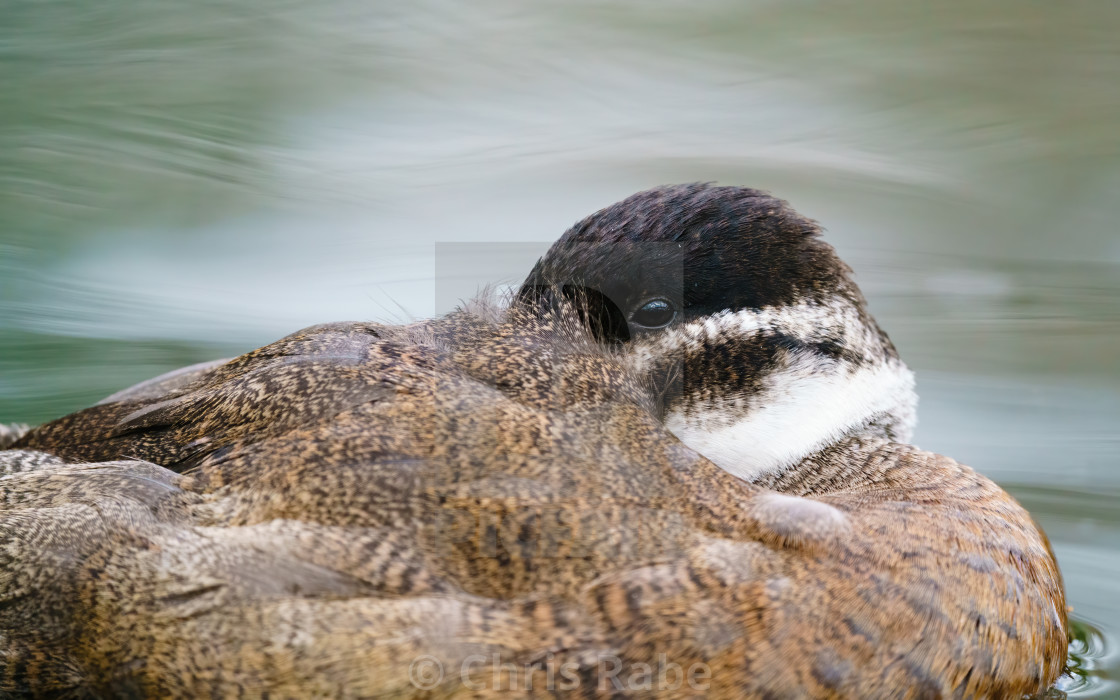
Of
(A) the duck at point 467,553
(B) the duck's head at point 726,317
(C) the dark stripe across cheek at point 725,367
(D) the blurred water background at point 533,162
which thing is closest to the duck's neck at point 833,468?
(B) the duck's head at point 726,317

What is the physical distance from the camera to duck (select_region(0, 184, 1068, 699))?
2322 millimetres

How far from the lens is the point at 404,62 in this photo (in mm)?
8516

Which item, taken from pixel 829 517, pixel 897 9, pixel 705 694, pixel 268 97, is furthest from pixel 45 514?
pixel 897 9

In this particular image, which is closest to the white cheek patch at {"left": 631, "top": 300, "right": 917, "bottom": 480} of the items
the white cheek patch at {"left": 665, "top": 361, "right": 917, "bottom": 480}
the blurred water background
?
the white cheek patch at {"left": 665, "top": 361, "right": 917, "bottom": 480}

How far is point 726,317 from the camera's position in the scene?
3859 millimetres

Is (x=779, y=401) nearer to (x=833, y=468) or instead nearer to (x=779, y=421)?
(x=779, y=421)

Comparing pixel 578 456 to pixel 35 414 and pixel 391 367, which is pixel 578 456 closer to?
pixel 391 367

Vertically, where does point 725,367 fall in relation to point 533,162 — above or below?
below

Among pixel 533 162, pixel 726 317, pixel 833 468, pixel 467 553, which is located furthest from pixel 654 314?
pixel 533 162

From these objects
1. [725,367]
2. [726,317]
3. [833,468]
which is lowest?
[833,468]

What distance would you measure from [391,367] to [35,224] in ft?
16.5

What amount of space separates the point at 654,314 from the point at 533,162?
4.00 m

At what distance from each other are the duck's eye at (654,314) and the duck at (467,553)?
0.54 metres

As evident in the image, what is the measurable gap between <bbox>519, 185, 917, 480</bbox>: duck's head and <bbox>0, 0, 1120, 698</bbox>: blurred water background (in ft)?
6.20
